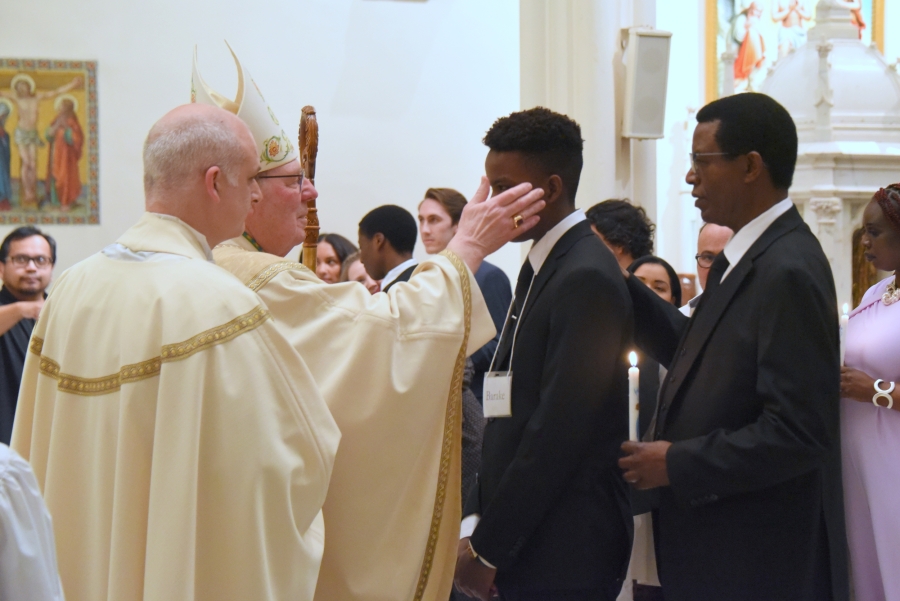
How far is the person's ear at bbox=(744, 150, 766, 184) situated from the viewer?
2.31 m

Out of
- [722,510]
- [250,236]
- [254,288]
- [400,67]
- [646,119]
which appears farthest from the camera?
[400,67]

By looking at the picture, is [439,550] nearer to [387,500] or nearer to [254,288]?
[387,500]

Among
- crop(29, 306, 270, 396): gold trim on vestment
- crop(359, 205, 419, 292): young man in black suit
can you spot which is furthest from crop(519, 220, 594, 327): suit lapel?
crop(359, 205, 419, 292): young man in black suit

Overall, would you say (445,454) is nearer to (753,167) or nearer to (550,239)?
(550,239)

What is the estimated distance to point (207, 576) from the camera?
1.94 meters

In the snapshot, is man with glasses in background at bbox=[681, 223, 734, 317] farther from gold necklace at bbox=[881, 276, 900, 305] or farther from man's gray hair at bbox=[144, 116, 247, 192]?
man's gray hair at bbox=[144, 116, 247, 192]

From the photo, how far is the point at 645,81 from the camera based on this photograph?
5945 millimetres

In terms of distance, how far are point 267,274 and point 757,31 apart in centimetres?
973

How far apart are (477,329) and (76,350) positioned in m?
0.99

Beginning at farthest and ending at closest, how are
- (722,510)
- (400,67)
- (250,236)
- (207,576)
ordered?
1. (400,67)
2. (250,236)
3. (722,510)
4. (207,576)

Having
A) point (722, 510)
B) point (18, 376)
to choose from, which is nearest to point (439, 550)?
point (722, 510)

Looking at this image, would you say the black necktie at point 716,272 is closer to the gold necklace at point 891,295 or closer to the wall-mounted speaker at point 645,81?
the gold necklace at point 891,295

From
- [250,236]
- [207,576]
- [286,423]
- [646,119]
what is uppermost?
[646,119]

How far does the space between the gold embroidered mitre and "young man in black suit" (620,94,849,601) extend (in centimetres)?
115
